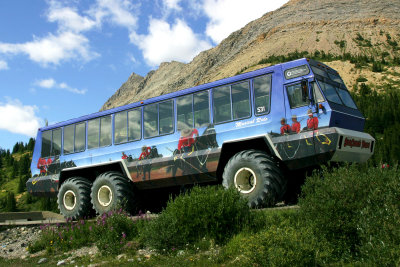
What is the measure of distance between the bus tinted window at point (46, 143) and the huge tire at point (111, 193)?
3669mm

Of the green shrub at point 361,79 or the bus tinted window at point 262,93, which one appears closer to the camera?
the bus tinted window at point 262,93

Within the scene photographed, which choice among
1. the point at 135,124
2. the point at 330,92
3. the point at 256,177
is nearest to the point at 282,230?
the point at 256,177

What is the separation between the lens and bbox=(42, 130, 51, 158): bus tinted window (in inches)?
631

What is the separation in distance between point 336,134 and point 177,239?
4.28 m

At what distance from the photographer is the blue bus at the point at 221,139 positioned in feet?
31.5

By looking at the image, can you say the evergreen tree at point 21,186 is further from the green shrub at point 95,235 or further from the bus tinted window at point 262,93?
the bus tinted window at point 262,93

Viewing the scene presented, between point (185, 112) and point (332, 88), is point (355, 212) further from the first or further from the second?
point (185, 112)

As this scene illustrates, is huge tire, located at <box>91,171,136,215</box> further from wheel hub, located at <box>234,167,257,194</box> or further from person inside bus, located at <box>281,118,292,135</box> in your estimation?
person inside bus, located at <box>281,118,292,135</box>

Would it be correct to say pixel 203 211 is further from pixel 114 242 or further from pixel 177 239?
pixel 114 242

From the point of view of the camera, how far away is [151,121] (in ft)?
42.2

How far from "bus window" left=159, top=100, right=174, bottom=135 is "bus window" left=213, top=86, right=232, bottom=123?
5.40 feet

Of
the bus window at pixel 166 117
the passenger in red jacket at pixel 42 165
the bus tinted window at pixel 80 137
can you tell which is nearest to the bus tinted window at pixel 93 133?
the bus tinted window at pixel 80 137

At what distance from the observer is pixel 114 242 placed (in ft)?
29.8

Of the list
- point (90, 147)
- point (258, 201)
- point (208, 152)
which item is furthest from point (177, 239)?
point (90, 147)
